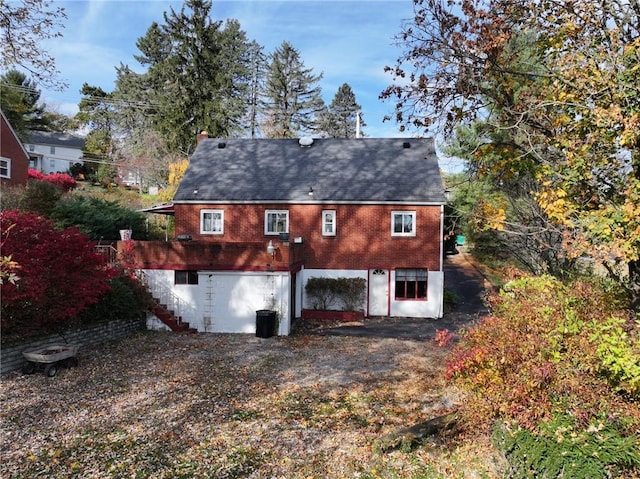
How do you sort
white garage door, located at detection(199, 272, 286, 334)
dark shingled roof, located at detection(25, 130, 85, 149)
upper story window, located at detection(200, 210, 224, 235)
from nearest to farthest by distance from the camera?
white garage door, located at detection(199, 272, 286, 334), upper story window, located at detection(200, 210, 224, 235), dark shingled roof, located at detection(25, 130, 85, 149)

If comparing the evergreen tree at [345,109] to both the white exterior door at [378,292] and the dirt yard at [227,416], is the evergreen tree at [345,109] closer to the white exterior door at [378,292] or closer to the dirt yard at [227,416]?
the white exterior door at [378,292]

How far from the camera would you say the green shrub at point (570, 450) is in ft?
17.9

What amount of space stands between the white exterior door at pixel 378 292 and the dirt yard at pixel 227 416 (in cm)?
736

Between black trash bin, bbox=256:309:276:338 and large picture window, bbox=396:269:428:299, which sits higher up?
large picture window, bbox=396:269:428:299

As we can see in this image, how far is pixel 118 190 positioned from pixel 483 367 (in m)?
45.6

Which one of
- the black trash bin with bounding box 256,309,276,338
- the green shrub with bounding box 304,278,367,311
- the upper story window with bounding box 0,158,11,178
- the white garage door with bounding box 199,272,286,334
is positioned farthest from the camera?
the upper story window with bounding box 0,158,11,178

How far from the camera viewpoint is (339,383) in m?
11.1

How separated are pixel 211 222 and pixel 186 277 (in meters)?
5.74

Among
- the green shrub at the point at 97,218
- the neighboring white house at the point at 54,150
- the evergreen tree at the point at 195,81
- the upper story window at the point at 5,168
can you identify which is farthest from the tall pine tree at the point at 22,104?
the green shrub at the point at 97,218

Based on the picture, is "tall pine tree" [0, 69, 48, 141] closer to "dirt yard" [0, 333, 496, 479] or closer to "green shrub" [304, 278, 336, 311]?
"green shrub" [304, 278, 336, 311]

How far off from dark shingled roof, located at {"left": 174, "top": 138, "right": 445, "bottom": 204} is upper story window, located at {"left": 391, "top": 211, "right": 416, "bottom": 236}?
27.0 inches

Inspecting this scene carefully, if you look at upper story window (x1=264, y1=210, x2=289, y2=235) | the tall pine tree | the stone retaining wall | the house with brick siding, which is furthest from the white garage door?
the tall pine tree

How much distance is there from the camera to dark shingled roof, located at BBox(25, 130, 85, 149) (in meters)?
58.8

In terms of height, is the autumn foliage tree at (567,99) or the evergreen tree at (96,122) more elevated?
the evergreen tree at (96,122)
